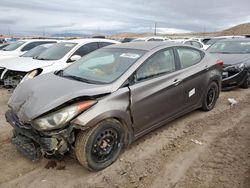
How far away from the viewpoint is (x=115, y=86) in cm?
335

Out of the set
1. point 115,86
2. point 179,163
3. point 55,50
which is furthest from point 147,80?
point 55,50

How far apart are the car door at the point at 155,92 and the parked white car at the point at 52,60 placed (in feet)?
10.7

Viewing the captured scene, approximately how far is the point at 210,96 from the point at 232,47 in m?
3.89

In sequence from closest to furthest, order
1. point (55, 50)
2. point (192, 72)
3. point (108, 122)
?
point (108, 122)
point (192, 72)
point (55, 50)

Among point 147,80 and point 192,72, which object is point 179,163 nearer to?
point 147,80

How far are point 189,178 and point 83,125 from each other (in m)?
1.48

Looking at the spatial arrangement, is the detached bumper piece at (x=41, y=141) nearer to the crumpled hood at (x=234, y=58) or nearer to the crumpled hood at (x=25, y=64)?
the crumpled hood at (x=25, y=64)

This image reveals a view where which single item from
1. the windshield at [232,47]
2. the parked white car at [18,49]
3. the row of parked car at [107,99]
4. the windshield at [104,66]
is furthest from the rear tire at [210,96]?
the parked white car at [18,49]

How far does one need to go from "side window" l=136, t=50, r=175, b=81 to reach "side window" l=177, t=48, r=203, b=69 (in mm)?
277

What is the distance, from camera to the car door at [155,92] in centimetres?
356

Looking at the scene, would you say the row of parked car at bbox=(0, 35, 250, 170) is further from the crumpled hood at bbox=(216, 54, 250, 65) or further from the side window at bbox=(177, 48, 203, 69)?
the crumpled hood at bbox=(216, 54, 250, 65)

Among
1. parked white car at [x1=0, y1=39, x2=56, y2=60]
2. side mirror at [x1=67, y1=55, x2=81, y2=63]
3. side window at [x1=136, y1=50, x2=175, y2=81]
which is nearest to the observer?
side window at [x1=136, y1=50, x2=175, y2=81]

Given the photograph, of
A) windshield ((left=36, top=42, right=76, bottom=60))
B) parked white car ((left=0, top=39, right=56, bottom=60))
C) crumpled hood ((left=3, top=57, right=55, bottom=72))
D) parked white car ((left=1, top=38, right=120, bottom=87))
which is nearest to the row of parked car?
parked white car ((left=1, top=38, right=120, bottom=87))

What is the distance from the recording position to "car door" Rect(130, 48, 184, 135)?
11.7ft
